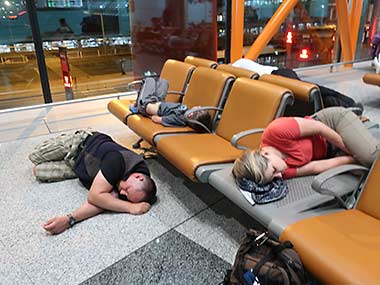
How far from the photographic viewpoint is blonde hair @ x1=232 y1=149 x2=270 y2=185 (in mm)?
1931

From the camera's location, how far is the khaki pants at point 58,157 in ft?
9.45

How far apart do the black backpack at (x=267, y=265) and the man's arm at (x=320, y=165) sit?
0.65 m

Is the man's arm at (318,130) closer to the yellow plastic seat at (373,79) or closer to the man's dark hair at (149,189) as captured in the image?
the man's dark hair at (149,189)

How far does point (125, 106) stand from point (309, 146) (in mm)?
1985

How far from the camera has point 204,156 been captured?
235cm

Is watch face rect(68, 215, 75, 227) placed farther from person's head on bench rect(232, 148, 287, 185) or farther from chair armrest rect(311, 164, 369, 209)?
chair armrest rect(311, 164, 369, 209)

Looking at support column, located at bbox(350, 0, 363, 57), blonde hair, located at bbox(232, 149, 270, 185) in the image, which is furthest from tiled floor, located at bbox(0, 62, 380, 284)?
support column, located at bbox(350, 0, 363, 57)

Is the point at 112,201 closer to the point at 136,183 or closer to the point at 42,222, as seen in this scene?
the point at 136,183

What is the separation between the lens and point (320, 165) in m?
2.16

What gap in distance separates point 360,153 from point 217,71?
141 cm

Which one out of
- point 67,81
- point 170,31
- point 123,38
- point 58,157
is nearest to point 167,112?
point 58,157

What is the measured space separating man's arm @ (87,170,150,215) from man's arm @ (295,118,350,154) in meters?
1.18

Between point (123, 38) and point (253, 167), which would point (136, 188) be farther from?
point (123, 38)

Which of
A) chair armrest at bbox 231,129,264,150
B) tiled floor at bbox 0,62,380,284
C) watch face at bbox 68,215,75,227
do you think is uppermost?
chair armrest at bbox 231,129,264,150
